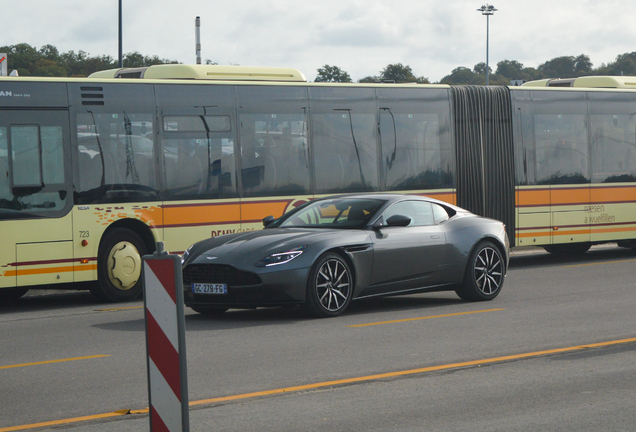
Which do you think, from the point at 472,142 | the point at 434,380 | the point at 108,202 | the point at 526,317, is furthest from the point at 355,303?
the point at 472,142

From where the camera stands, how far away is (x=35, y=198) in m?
12.8

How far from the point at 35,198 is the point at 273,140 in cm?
406

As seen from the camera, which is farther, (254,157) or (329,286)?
(254,157)

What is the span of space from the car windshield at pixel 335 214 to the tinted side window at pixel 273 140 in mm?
2924

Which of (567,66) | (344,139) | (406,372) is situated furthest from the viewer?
(567,66)

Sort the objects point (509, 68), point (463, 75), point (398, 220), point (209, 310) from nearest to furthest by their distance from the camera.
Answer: point (209, 310), point (398, 220), point (463, 75), point (509, 68)

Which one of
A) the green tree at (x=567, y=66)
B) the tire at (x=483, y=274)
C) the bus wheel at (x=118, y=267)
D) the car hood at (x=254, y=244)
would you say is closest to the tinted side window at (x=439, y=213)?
the tire at (x=483, y=274)

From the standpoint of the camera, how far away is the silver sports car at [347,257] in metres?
10.5

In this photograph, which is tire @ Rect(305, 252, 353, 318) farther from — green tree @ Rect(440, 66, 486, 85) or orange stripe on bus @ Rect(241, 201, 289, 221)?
green tree @ Rect(440, 66, 486, 85)

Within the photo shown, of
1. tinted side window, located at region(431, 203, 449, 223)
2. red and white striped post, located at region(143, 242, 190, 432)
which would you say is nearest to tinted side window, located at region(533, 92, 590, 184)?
tinted side window, located at region(431, 203, 449, 223)

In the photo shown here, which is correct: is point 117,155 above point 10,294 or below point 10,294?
above

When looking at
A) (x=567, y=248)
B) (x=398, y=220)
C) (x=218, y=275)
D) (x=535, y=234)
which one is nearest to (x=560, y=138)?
(x=535, y=234)

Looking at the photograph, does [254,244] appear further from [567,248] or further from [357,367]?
[567,248]

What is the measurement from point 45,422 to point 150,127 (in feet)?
27.3
